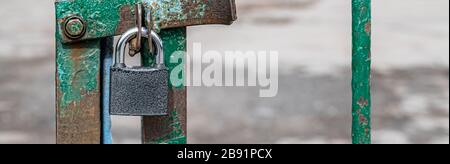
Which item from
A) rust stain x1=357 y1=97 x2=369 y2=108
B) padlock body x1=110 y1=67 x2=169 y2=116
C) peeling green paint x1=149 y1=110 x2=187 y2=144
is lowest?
peeling green paint x1=149 y1=110 x2=187 y2=144

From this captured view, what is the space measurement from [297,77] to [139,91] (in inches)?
147

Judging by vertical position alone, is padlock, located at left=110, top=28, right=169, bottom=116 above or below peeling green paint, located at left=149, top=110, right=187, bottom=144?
above

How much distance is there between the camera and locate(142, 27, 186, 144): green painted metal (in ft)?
3.51

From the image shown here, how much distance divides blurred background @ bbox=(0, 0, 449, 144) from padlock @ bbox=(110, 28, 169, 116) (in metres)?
2.63

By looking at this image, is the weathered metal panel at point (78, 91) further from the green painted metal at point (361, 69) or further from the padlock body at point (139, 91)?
the green painted metal at point (361, 69)

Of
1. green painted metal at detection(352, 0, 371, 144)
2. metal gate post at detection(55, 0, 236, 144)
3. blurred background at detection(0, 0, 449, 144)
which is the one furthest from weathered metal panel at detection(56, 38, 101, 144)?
blurred background at detection(0, 0, 449, 144)

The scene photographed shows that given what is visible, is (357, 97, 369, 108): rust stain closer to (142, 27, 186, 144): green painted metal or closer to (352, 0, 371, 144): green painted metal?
(352, 0, 371, 144): green painted metal

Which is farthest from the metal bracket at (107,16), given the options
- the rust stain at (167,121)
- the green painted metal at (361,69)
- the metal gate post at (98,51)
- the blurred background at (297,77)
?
the blurred background at (297,77)

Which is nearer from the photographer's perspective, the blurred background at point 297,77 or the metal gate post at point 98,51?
the metal gate post at point 98,51

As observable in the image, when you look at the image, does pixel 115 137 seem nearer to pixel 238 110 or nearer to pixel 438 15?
pixel 238 110

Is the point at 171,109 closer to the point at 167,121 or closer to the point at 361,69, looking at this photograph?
the point at 167,121

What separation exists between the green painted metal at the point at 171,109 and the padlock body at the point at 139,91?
15 millimetres

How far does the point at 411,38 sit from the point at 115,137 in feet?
9.61

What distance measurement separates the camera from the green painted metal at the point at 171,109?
1.07 metres
